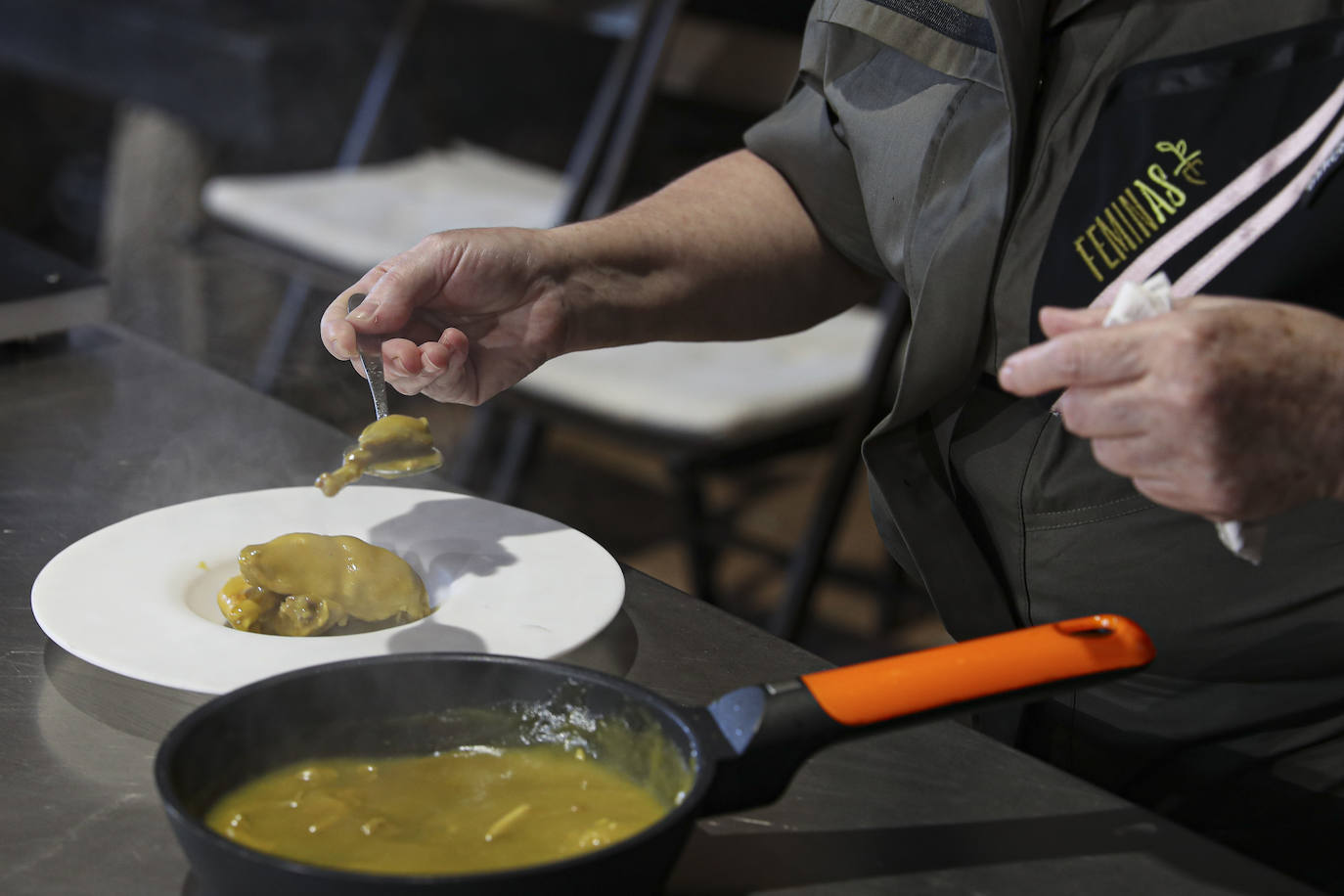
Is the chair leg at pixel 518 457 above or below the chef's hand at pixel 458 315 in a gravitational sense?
below

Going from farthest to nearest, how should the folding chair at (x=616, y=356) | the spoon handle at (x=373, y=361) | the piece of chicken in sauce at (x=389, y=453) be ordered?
the folding chair at (x=616, y=356)
the spoon handle at (x=373, y=361)
the piece of chicken in sauce at (x=389, y=453)

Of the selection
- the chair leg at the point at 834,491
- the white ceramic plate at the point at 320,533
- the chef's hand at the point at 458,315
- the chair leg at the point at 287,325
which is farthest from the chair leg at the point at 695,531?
the white ceramic plate at the point at 320,533

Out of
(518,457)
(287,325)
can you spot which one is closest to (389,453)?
(518,457)

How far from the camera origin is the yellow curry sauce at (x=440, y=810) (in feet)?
1.85

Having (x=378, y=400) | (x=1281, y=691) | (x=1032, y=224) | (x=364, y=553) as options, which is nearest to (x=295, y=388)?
(x=378, y=400)

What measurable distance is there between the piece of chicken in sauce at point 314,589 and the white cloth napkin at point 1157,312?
43cm

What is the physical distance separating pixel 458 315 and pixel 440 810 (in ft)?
1.60

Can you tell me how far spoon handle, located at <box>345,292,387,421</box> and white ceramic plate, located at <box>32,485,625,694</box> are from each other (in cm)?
6

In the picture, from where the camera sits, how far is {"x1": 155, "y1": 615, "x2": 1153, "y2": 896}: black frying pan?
54 centimetres

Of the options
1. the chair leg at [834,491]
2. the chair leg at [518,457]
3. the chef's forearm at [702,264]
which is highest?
the chef's forearm at [702,264]

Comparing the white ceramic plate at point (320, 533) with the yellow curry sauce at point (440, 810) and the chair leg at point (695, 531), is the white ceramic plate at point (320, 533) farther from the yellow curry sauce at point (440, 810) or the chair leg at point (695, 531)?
the chair leg at point (695, 531)

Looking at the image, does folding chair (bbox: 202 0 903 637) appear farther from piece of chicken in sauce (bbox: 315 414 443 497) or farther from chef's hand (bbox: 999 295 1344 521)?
chef's hand (bbox: 999 295 1344 521)

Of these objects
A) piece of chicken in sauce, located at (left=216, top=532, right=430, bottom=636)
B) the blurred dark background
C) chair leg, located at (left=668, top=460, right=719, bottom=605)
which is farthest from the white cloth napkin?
the blurred dark background

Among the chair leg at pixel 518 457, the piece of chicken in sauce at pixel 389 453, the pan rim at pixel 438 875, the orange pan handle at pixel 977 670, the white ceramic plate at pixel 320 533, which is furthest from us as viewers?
the chair leg at pixel 518 457
